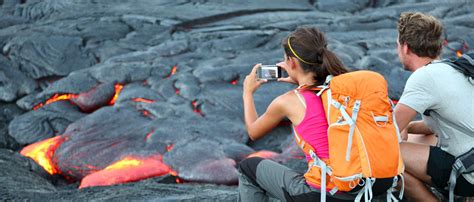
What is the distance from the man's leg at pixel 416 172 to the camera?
366cm

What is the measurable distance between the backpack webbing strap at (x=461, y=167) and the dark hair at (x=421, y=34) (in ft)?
2.47

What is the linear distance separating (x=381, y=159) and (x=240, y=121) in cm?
583

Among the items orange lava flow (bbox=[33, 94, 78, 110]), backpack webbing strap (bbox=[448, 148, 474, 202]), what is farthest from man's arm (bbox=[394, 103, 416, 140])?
orange lava flow (bbox=[33, 94, 78, 110])

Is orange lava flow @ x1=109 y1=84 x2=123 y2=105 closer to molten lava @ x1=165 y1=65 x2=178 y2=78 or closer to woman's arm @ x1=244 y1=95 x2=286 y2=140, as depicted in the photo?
molten lava @ x1=165 y1=65 x2=178 y2=78

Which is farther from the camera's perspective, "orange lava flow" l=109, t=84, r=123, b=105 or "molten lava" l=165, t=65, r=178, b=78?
"molten lava" l=165, t=65, r=178, b=78

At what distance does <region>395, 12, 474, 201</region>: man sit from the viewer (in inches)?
135

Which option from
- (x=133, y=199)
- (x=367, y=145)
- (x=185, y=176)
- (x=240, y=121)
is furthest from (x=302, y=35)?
(x=240, y=121)

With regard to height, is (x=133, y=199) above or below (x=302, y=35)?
below

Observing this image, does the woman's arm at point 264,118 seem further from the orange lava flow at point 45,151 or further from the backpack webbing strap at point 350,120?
the orange lava flow at point 45,151

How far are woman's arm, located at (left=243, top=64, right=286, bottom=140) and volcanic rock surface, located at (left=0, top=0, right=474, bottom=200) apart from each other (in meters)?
1.63

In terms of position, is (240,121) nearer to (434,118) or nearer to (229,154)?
(229,154)

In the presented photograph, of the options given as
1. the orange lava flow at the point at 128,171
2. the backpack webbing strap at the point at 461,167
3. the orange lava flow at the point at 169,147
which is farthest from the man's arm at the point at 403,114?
the orange lava flow at the point at 169,147

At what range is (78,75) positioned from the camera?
34.2 feet

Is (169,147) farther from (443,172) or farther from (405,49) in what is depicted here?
(443,172)
